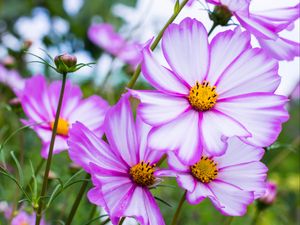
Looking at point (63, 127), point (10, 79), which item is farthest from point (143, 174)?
point (10, 79)

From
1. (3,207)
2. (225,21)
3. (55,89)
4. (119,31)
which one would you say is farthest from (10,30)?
(225,21)

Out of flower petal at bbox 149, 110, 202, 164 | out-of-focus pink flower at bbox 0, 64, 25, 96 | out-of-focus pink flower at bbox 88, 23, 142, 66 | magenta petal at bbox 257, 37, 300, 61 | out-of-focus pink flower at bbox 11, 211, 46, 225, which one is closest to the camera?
flower petal at bbox 149, 110, 202, 164

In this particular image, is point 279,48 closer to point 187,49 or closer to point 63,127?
point 187,49


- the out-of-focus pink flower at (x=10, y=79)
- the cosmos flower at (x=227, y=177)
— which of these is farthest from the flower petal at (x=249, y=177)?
the out-of-focus pink flower at (x=10, y=79)

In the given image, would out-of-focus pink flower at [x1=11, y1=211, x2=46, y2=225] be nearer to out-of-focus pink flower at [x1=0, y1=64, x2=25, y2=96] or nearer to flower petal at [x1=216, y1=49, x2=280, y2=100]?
out-of-focus pink flower at [x1=0, y1=64, x2=25, y2=96]

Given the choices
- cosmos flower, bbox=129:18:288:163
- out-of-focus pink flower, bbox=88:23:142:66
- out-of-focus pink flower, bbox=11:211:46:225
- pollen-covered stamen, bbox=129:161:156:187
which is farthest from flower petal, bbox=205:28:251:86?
out-of-focus pink flower, bbox=88:23:142:66
